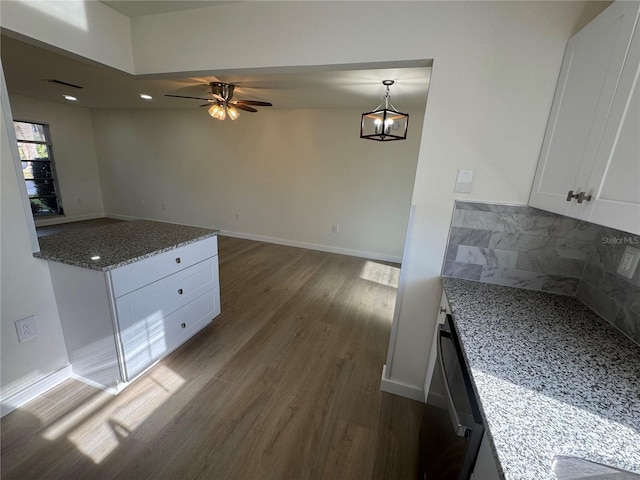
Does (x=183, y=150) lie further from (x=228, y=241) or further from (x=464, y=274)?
(x=464, y=274)

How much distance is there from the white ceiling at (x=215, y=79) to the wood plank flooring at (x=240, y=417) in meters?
2.17

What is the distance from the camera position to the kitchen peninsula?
1.57m

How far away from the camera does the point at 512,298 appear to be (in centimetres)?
139

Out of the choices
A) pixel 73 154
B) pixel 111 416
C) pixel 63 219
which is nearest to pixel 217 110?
pixel 111 416

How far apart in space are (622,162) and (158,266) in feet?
7.41

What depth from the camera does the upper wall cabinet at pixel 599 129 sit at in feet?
2.67

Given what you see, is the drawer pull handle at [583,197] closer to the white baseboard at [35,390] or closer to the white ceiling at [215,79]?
the white ceiling at [215,79]

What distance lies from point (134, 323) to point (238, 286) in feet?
5.26

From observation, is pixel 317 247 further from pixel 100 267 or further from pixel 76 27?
pixel 76 27

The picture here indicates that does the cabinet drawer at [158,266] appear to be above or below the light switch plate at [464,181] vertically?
below

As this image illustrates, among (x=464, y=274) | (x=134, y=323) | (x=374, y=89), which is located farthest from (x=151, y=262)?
(x=374, y=89)

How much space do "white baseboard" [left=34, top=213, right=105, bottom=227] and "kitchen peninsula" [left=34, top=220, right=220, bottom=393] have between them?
5.01m

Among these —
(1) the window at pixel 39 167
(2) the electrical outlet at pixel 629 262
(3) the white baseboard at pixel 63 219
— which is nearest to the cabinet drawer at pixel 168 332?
(2) the electrical outlet at pixel 629 262

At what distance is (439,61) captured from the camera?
135 centimetres
